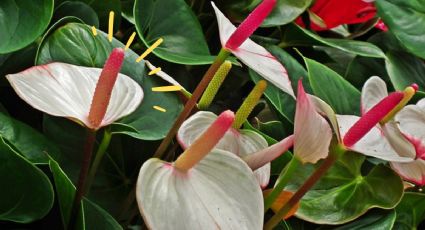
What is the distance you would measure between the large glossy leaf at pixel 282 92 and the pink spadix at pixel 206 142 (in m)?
0.26

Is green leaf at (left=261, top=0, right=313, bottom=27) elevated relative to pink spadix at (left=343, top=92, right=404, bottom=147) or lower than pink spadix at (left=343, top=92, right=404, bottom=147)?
lower

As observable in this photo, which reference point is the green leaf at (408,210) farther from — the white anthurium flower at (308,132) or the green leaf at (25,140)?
the green leaf at (25,140)

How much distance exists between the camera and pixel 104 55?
1.92 ft

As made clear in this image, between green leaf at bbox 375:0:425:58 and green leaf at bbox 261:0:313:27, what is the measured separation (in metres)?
0.10

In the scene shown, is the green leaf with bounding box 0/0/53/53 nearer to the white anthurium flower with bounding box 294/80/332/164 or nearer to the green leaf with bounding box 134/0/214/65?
the green leaf with bounding box 134/0/214/65

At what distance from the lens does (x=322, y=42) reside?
77 cm

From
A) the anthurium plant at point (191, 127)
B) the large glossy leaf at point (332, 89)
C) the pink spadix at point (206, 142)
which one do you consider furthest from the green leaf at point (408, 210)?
the pink spadix at point (206, 142)

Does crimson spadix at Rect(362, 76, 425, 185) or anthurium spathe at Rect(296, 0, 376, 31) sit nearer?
crimson spadix at Rect(362, 76, 425, 185)

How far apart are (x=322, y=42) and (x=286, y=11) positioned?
8cm

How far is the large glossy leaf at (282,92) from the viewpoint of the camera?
0.68 metres

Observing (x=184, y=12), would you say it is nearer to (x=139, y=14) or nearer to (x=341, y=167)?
(x=139, y=14)

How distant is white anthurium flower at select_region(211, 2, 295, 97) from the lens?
1.58ft

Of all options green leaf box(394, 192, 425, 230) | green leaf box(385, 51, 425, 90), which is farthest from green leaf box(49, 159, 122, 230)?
green leaf box(385, 51, 425, 90)

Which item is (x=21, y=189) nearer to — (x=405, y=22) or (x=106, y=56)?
(x=106, y=56)
